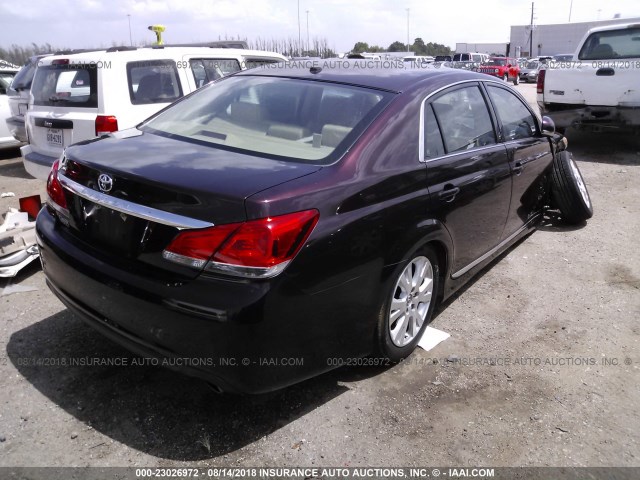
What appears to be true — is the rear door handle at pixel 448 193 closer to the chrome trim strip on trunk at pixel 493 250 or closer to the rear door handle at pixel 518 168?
the chrome trim strip on trunk at pixel 493 250

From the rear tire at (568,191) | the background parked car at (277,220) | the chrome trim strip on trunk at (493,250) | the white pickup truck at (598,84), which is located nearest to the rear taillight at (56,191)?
the background parked car at (277,220)

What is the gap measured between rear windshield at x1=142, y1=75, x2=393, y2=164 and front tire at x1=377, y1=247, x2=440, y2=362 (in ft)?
2.51

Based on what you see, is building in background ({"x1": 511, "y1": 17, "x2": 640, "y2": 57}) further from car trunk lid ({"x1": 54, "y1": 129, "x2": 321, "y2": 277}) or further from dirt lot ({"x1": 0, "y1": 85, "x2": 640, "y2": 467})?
car trunk lid ({"x1": 54, "y1": 129, "x2": 321, "y2": 277})

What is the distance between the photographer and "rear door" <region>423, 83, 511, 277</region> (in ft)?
10.3

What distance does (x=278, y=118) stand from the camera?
3070 millimetres

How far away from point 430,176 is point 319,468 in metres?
1.62

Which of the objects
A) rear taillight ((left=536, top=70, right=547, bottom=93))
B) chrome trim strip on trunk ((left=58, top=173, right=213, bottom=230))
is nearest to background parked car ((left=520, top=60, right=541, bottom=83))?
rear taillight ((left=536, top=70, right=547, bottom=93))

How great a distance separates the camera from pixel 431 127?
3.15m

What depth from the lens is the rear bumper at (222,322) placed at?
7.13ft

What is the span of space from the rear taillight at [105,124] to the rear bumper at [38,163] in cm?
74

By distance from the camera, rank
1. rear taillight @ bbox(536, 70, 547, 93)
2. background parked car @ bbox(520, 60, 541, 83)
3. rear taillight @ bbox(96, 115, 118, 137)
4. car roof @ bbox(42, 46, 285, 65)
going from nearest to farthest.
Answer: rear taillight @ bbox(96, 115, 118, 137) < car roof @ bbox(42, 46, 285, 65) < rear taillight @ bbox(536, 70, 547, 93) < background parked car @ bbox(520, 60, 541, 83)

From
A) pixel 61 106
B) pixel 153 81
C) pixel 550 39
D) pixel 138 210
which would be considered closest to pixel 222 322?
pixel 138 210

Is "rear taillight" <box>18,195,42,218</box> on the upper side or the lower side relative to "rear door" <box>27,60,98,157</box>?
lower

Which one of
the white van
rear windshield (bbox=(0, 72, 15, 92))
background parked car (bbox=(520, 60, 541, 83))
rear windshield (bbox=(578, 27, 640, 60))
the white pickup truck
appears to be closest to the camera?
the white van
